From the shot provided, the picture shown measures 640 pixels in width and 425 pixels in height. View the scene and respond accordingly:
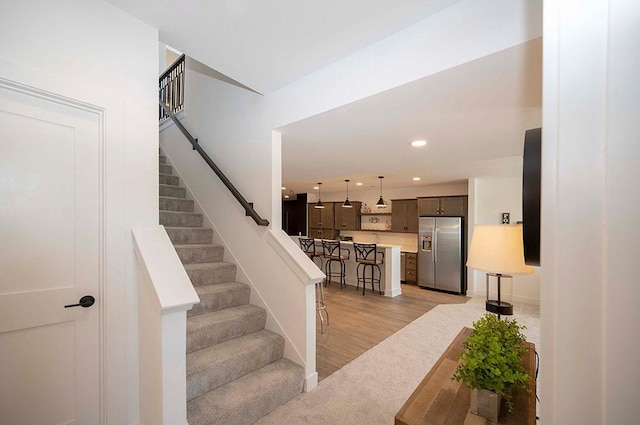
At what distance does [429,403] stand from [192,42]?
2.52 meters

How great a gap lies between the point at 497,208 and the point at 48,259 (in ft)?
22.1

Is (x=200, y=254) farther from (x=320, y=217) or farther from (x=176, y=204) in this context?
(x=320, y=217)

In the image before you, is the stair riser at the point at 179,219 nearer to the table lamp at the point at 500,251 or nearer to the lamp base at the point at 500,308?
the table lamp at the point at 500,251

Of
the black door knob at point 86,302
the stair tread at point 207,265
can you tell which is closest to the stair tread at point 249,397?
the black door knob at point 86,302

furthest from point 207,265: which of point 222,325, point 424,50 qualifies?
point 424,50

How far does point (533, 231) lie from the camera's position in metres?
0.88

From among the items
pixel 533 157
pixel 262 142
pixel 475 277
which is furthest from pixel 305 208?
pixel 533 157

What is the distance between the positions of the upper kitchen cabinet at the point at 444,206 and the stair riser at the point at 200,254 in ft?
17.6

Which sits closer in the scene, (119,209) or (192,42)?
(119,209)

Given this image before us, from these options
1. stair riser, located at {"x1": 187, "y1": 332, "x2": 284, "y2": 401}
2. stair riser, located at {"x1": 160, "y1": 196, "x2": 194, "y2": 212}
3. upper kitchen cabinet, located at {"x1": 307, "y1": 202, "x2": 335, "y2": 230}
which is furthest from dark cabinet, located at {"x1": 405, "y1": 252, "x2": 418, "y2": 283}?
stair riser, located at {"x1": 160, "y1": 196, "x2": 194, "y2": 212}

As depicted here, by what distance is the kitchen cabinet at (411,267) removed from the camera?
6910 mm

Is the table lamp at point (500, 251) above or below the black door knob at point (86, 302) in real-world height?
above

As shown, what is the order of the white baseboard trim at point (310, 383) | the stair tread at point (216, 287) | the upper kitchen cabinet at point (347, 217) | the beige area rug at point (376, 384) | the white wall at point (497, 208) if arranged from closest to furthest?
the beige area rug at point (376, 384), the white baseboard trim at point (310, 383), the stair tread at point (216, 287), the white wall at point (497, 208), the upper kitchen cabinet at point (347, 217)

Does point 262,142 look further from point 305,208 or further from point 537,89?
point 305,208
